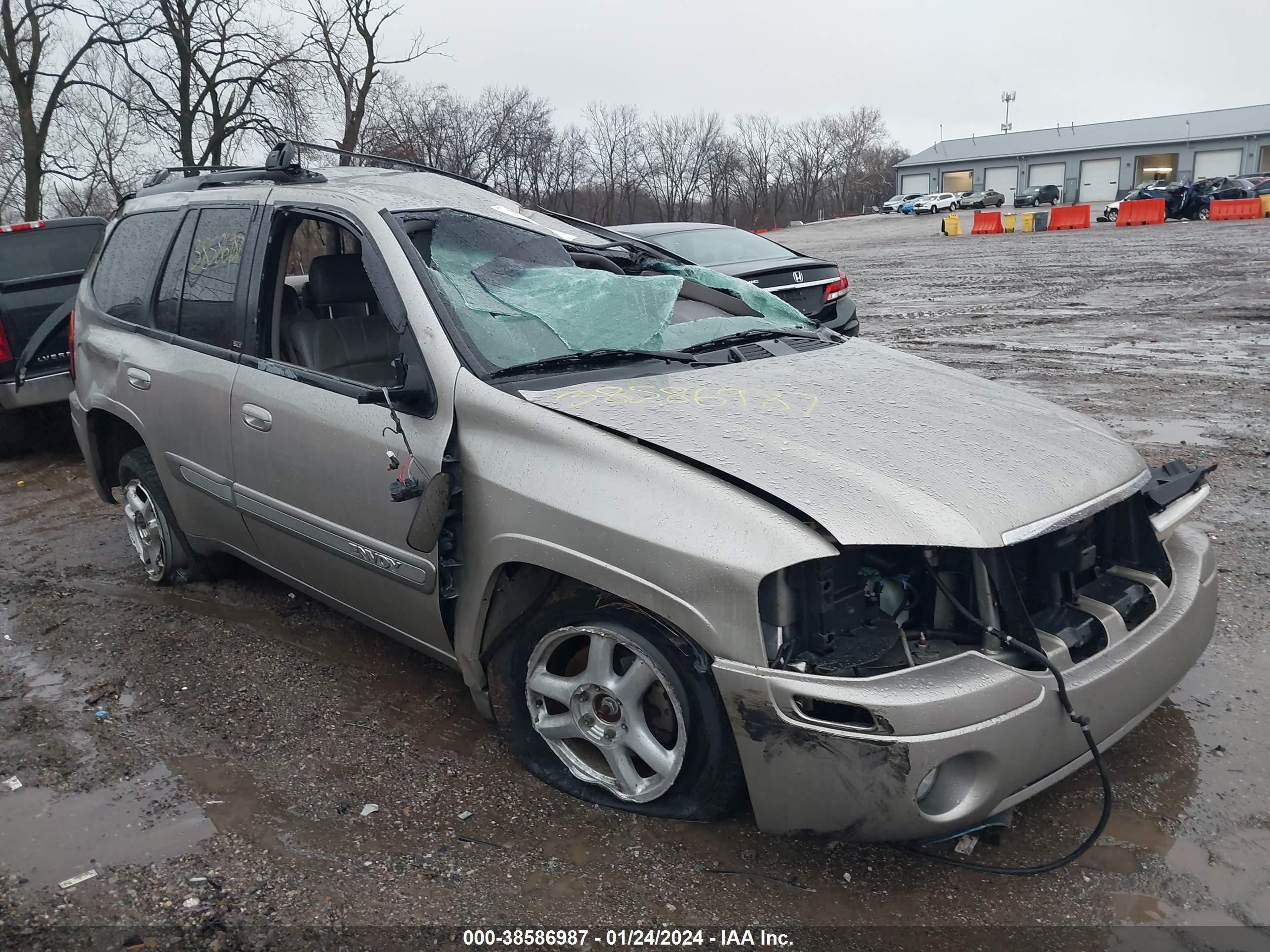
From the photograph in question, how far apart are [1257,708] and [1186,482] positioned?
819mm

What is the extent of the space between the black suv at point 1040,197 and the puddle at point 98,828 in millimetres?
67827

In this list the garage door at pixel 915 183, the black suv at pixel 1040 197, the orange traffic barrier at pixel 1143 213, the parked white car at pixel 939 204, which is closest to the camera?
the orange traffic barrier at pixel 1143 213

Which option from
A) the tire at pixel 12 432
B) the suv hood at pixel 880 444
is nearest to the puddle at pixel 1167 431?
the suv hood at pixel 880 444

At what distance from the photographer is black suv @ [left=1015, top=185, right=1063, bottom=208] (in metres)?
63.9

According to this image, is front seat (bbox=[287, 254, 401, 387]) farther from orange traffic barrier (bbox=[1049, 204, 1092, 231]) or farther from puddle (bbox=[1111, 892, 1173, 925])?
orange traffic barrier (bbox=[1049, 204, 1092, 231])

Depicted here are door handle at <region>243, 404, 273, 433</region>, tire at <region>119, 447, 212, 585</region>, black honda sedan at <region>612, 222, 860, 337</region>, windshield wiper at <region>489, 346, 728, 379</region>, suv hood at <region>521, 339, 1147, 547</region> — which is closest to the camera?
suv hood at <region>521, 339, 1147, 547</region>

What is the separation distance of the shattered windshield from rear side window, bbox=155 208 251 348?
0.92 metres

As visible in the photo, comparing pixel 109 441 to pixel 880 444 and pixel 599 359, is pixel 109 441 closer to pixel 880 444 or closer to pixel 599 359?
pixel 599 359

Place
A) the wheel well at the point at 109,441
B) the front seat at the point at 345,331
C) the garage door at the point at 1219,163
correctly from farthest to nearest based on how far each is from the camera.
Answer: the garage door at the point at 1219,163 → the wheel well at the point at 109,441 → the front seat at the point at 345,331

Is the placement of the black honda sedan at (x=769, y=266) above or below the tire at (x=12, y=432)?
above

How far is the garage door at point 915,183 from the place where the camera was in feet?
265

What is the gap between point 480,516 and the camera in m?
2.90

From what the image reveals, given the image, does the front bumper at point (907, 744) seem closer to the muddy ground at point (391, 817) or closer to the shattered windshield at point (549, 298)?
the muddy ground at point (391, 817)

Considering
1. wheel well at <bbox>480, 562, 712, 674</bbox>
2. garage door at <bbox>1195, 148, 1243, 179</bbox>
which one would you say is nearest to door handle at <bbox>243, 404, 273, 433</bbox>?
wheel well at <bbox>480, 562, 712, 674</bbox>
